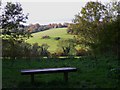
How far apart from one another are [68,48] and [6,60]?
17285 mm

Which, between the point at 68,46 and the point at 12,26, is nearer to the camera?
the point at 12,26

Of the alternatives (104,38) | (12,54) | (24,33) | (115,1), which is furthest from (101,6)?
(104,38)

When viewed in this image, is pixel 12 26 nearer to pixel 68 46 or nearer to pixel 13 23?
pixel 13 23

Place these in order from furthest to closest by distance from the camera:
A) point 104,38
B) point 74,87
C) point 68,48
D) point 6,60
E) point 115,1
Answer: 1. point 68,48
2. point 115,1
3. point 6,60
4. point 104,38
5. point 74,87

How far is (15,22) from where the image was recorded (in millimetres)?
25766

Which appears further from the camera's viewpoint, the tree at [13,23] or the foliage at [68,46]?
the foliage at [68,46]

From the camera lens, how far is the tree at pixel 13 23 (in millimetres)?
23859

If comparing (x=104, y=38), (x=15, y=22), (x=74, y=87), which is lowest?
(x=74, y=87)

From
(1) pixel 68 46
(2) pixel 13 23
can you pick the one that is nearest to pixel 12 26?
(2) pixel 13 23

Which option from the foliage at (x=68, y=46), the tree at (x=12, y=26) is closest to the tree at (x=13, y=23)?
the tree at (x=12, y=26)

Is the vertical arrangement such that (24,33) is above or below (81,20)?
below

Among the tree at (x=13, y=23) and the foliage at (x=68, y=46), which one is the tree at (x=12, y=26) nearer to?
the tree at (x=13, y=23)

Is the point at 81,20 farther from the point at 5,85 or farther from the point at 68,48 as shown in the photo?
the point at 5,85

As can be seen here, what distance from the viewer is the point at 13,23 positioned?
24.8 m
